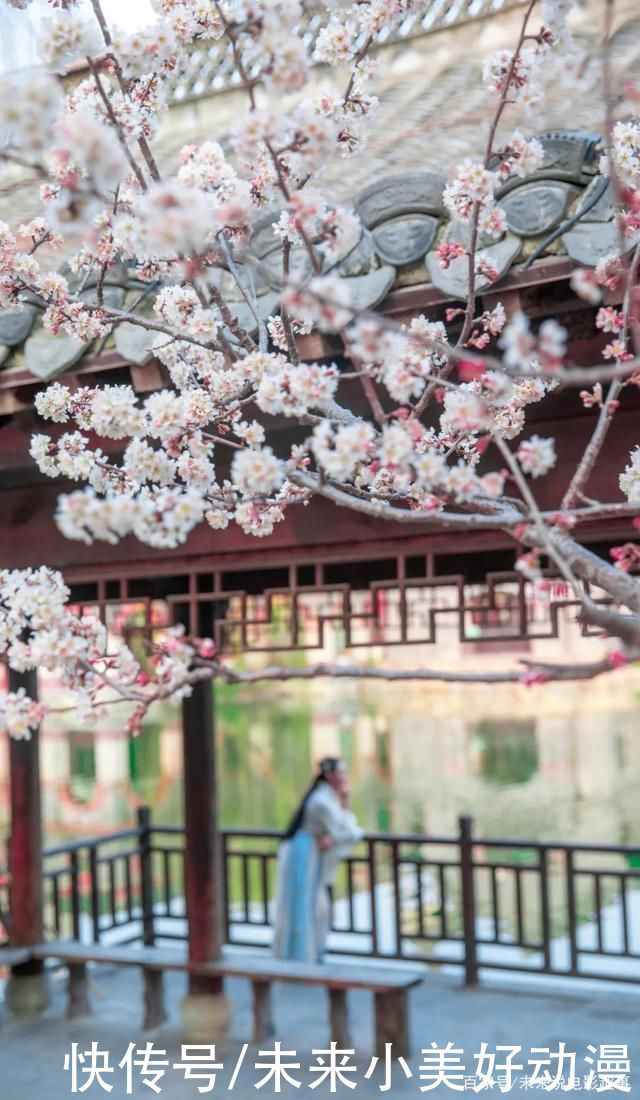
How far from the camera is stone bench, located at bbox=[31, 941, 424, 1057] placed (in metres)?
5.85

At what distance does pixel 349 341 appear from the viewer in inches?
86.9

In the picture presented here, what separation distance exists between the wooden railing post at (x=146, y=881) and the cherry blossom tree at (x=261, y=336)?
18.1 feet

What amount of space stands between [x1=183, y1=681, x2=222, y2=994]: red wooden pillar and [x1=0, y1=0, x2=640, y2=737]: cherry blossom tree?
3712 mm

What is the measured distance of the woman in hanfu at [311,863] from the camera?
727 centimetres

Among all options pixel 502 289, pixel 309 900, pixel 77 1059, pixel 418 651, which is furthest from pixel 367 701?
pixel 502 289

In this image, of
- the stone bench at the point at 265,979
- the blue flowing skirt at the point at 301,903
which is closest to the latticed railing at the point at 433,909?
the blue flowing skirt at the point at 301,903

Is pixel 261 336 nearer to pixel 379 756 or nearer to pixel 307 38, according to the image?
pixel 307 38

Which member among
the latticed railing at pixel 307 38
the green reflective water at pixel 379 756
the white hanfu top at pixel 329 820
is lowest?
the green reflective water at pixel 379 756

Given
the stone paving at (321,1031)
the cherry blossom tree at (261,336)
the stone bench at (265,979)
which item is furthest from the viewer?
the stone bench at (265,979)

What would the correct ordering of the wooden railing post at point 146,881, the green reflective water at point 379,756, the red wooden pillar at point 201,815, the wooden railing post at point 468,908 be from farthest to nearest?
the green reflective water at point 379,756
the wooden railing post at point 146,881
the wooden railing post at point 468,908
the red wooden pillar at point 201,815

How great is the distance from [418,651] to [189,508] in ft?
50.0

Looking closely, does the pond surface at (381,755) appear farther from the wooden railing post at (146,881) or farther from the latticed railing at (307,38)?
the latticed railing at (307,38)

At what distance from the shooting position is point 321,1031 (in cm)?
660

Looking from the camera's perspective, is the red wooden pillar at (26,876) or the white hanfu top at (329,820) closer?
the red wooden pillar at (26,876)
